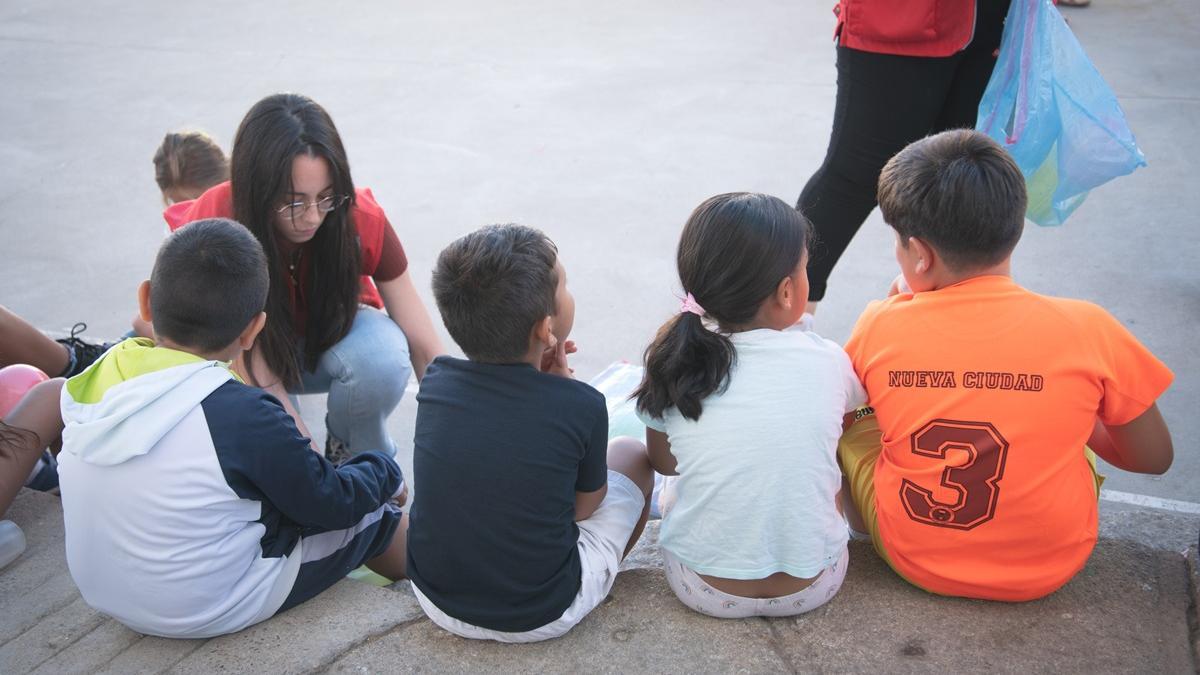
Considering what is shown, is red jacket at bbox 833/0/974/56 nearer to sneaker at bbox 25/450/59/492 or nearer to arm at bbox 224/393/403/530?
arm at bbox 224/393/403/530

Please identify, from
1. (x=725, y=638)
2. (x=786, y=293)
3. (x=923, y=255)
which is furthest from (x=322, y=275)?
(x=923, y=255)

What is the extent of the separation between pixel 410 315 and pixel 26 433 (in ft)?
3.39

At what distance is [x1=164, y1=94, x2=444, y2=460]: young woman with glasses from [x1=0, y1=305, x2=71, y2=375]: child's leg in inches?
19.7

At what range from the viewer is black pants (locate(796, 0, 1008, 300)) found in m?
2.73

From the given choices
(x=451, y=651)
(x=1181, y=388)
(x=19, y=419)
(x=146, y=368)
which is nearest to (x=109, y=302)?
(x=19, y=419)

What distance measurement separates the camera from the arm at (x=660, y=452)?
7.16 ft

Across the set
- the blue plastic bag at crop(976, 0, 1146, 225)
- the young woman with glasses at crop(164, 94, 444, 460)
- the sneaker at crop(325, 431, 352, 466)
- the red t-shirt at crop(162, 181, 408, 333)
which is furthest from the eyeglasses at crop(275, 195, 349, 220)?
the blue plastic bag at crop(976, 0, 1146, 225)

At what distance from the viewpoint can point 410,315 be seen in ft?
9.91

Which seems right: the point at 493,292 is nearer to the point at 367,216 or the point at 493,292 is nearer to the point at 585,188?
the point at 367,216

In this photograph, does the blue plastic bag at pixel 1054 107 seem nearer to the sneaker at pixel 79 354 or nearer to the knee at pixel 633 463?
the knee at pixel 633 463

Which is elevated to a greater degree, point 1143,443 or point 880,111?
point 880,111

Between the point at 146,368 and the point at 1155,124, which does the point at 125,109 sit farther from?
the point at 1155,124

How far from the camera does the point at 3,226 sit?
4758 mm

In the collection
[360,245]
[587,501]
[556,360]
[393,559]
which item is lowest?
[393,559]
